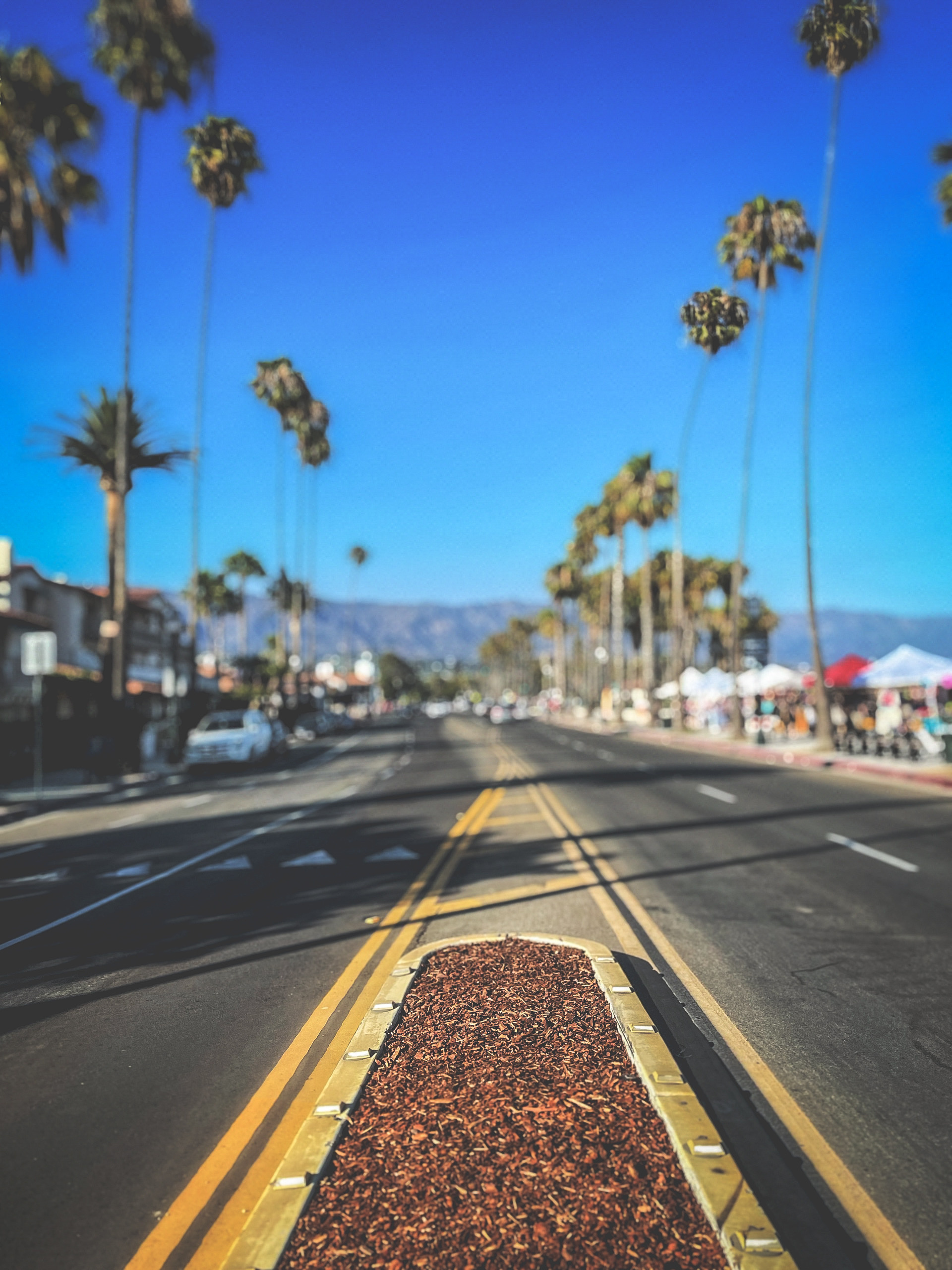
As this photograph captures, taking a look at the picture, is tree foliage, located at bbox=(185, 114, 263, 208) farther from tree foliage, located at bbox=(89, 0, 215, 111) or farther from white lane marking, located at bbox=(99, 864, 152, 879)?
white lane marking, located at bbox=(99, 864, 152, 879)

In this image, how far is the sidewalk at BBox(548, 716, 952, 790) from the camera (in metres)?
20.3

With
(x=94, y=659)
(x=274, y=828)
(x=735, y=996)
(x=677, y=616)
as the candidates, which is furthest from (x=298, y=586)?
(x=735, y=996)

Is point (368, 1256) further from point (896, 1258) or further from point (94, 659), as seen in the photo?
point (94, 659)

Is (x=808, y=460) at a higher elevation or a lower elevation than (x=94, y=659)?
higher

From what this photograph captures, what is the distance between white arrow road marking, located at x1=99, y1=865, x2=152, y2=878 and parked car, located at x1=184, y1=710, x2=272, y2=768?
16.3 m

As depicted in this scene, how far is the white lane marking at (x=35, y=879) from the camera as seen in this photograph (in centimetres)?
1030

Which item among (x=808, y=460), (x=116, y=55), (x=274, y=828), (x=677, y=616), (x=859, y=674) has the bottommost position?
(x=274, y=828)

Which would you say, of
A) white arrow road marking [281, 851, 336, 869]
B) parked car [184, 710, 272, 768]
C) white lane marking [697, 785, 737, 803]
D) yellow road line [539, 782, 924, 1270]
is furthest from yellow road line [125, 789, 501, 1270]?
parked car [184, 710, 272, 768]

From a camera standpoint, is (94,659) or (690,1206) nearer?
(690,1206)

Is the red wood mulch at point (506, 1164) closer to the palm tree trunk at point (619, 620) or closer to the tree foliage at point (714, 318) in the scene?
the tree foliage at point (714, 318)

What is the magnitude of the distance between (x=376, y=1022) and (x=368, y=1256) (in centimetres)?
206

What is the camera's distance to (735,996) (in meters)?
5.63

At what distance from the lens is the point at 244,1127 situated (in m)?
Result: 4.01

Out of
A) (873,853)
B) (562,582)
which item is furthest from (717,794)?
(562,582)
